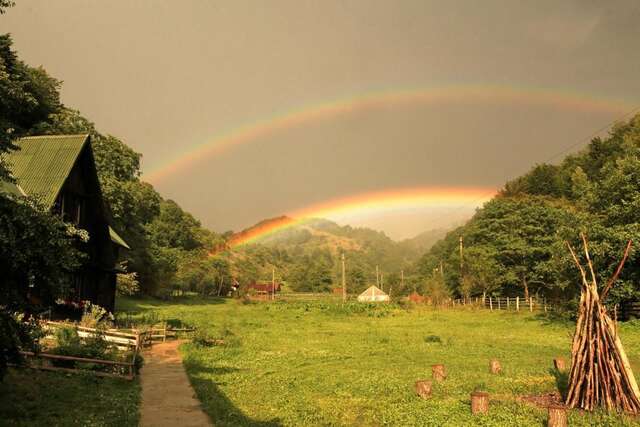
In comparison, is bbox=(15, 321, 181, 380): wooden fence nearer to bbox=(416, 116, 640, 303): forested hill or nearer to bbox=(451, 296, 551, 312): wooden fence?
bbox=(416, 116, 640, 303): forested hill

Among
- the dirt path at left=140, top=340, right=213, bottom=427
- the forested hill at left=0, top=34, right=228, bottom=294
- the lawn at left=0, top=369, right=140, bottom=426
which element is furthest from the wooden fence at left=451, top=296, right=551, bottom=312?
the lawn at left=0, top=369, right=140, bottom=426

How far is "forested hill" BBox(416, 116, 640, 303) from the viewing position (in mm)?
34219

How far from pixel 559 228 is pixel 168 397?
127ft

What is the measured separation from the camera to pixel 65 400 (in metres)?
13.5

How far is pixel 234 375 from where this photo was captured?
62.4 feet

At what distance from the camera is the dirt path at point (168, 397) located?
12.5 meters

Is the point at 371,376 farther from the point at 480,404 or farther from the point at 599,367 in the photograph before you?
the point at 599,367

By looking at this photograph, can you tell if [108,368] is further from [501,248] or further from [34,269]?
[501,248]

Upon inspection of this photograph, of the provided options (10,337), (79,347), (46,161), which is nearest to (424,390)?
(10,337)

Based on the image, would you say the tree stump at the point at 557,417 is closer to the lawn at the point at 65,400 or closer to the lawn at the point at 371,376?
the lawn at the point at 371,376

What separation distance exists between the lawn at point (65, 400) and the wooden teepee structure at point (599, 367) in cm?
1090

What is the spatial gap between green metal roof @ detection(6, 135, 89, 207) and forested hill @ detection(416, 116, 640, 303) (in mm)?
32286

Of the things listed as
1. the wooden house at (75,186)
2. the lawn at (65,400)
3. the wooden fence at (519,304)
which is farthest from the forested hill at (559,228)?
the wooden house at (75,186)

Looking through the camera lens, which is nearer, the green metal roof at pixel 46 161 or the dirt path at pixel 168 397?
the dirt path at pixel 168 397
